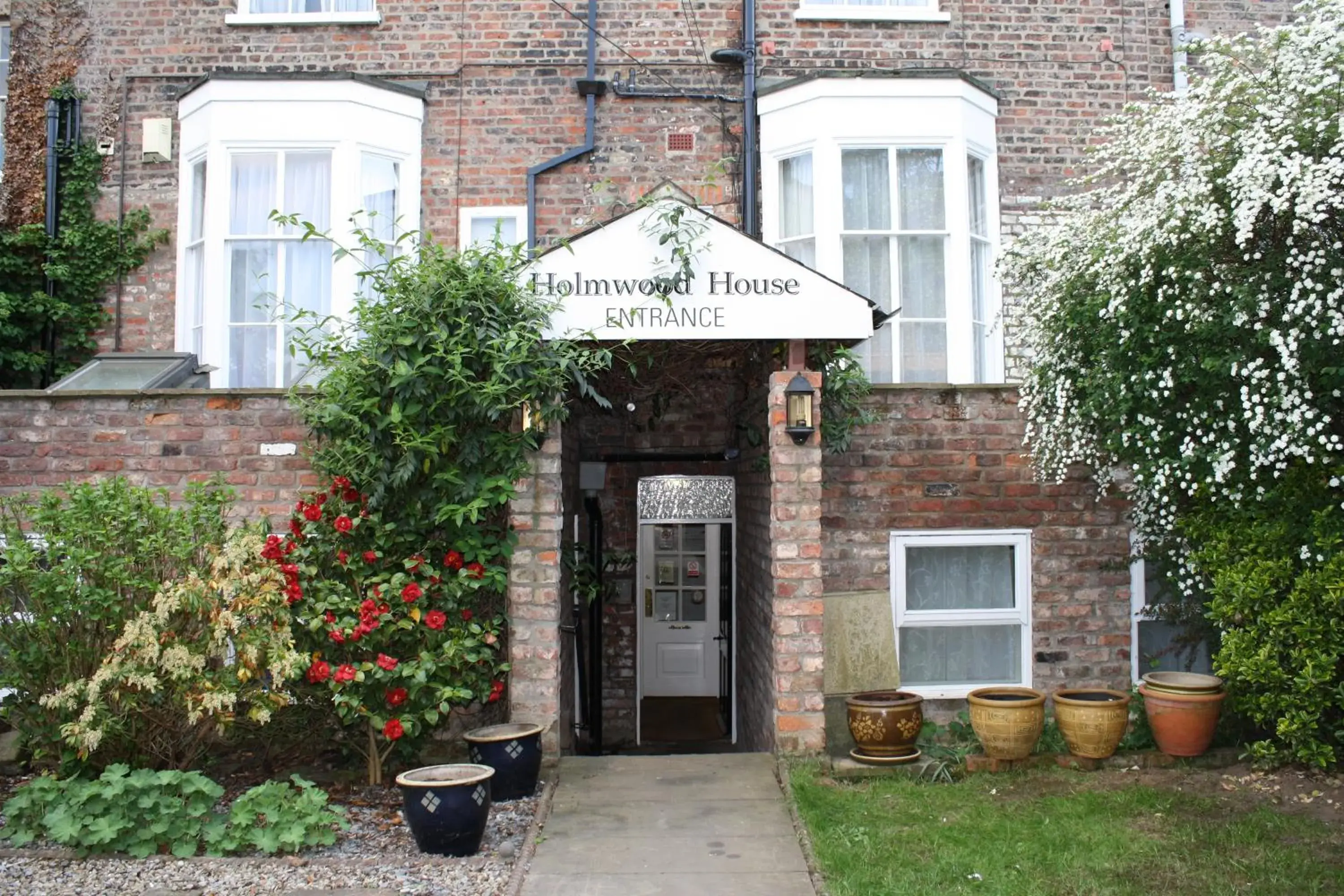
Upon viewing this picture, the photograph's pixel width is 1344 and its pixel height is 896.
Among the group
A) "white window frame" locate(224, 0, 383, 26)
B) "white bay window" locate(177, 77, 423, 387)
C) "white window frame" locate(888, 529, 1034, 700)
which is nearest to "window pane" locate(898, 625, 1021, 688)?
"white window frame" locate(888, 529, 1034, 700)

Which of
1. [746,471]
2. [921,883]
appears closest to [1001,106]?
[746,471]

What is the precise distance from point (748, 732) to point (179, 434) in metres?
4.65

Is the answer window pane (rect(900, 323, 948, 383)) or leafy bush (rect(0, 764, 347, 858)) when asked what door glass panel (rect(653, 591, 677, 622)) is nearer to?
window pane (rect(900, 323, 948, 383))

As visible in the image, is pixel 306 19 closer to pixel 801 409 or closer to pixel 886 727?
pixel 801 409

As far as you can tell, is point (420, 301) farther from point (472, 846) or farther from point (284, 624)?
point (472, 846)

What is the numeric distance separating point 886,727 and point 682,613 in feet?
17.4

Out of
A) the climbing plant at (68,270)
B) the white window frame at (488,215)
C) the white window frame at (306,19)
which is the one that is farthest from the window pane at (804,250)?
the climbing plant at (68,270)

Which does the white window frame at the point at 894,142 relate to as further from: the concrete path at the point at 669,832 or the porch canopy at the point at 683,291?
the concrete path at the point at 669,832

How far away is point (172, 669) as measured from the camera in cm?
496

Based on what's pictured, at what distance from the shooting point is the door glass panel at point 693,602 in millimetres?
11297

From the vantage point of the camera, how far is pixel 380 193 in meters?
8.59

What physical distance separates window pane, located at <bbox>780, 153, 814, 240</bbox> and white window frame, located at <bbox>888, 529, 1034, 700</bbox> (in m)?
2.98

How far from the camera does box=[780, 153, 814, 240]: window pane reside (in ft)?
28.1

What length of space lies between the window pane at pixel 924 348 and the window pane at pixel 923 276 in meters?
0.10
